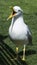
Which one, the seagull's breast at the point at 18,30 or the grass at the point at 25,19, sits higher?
the seagull's breast at the point at 18,30

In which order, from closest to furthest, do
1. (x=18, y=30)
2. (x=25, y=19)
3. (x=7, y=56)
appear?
(x=18, y=30)
(x=7, y=56)
(x=25, y=19)

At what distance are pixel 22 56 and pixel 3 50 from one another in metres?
0.52

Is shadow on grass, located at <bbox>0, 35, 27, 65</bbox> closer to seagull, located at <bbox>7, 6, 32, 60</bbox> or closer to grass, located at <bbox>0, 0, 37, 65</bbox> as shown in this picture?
grass, located at <bbox>0, 0, 37, 65</bbox>

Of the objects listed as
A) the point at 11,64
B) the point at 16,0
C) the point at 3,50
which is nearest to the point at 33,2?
the point at 16,0

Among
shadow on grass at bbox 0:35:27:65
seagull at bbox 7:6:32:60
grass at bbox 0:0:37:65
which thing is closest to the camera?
seagull at bbox 7:6:32:60

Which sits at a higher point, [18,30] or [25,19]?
[18,30]

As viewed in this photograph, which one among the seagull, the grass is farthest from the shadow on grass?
the seagull

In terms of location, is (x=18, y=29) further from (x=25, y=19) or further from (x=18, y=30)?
(x=25, y=19)

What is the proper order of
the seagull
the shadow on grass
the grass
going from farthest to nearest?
1. the grass
2. the shadow on grass
3. the seagull

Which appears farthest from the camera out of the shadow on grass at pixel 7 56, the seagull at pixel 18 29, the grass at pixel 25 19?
the grass at pixel 25 19

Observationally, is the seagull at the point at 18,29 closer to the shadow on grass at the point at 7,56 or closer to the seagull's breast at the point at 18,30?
the seagull's breast at the point at 18,30

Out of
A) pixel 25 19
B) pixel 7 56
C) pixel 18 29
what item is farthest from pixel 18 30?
pixel 25 19

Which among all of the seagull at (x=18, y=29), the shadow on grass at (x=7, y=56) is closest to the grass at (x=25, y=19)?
the shadow on grass at (x=7, y=56)

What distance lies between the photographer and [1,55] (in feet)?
20.3
